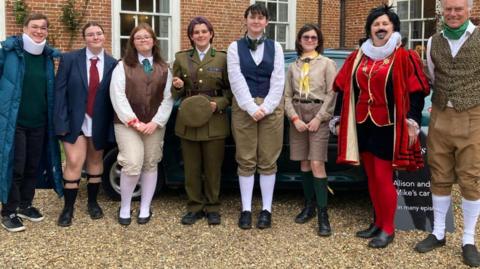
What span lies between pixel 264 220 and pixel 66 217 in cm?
175

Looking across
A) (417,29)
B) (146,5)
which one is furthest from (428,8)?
(146,5)

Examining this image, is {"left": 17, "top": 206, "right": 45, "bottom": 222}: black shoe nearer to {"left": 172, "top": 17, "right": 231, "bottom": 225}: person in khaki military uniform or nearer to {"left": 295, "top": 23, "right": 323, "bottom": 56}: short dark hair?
{"left": 172, "top": 17, "right": 231, "bottom": 225}: person in khaki military uniform

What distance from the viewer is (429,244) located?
4.13 m

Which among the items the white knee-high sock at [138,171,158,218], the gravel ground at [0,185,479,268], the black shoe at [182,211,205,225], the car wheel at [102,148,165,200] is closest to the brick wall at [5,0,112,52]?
the car wheel at [102,148,165,200]

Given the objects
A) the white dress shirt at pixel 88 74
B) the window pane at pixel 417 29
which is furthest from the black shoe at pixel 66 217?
the window pane at pixel 417 29

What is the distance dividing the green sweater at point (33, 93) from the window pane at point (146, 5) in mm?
6448

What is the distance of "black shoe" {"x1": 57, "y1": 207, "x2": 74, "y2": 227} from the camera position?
4.71m

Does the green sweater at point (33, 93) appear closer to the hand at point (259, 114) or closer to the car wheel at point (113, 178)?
the car wheel at point (113, 178)

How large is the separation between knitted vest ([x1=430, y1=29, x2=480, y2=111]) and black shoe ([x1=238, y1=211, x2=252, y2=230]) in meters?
1.85

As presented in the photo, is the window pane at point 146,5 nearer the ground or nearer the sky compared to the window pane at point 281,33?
nearer the sky

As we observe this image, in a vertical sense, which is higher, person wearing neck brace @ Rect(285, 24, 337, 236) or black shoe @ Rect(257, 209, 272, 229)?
person wearing neck brace @ Rect(285, 24, 337, 236)

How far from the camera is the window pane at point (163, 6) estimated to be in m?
10.9

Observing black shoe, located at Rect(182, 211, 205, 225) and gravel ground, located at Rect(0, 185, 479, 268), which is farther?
black shoe, located at Rect(182, 211, 205, 225)

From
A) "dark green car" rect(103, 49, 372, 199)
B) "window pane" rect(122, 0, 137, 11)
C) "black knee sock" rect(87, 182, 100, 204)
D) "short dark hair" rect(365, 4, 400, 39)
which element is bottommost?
"black knee sock" rect(87, 182, 100, 204)
